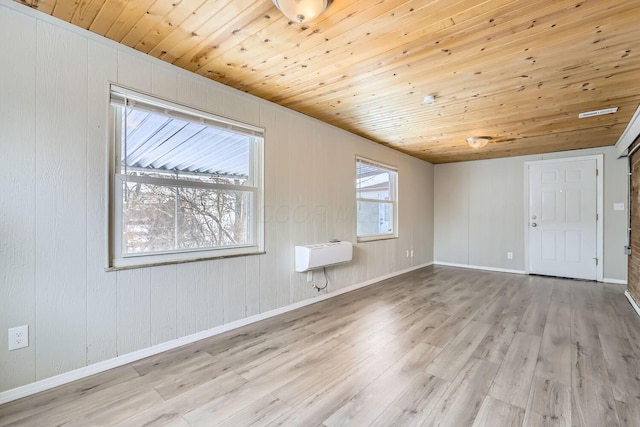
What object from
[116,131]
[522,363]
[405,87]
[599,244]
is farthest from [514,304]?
[116,131]

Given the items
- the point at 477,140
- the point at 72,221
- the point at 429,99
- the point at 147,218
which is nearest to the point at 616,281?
the point at 477,140

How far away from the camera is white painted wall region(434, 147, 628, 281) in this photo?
465cm

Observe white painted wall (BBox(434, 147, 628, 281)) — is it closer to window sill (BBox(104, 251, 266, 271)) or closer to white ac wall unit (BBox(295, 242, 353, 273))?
white ac wall unit (BBox(295, 242, 353, 273))

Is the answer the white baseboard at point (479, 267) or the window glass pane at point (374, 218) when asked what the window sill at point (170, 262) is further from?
the white baseboard at point (479, 267)

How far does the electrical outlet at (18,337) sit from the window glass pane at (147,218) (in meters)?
0.67

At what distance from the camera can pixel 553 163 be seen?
5.14 m

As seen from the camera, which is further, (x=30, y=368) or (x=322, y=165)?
(x=322, y=165)

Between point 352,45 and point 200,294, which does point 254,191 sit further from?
point 352,45

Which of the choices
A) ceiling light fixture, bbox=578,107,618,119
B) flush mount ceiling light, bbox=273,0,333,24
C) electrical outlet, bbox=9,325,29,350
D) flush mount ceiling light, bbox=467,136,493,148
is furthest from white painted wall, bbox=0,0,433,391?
ceiling light fixture, bbox=578,107,618,119

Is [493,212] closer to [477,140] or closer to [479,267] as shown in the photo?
[479,267]

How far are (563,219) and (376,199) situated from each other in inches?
128

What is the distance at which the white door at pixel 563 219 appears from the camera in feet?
15.8

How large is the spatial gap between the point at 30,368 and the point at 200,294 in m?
1.08

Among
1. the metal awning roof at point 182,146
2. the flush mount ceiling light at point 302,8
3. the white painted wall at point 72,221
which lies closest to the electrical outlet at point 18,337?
the white painted wall at point 72,221
